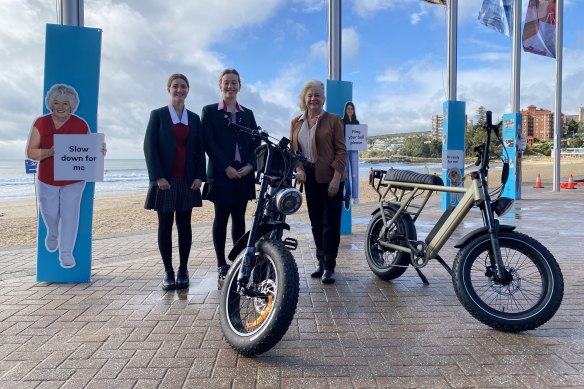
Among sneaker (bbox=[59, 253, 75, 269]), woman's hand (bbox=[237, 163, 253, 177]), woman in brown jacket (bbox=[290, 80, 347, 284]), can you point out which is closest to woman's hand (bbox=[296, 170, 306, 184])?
woman in brown jacket (bbox=[290, 80, 347, 284])

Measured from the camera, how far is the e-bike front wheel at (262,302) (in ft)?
9.21

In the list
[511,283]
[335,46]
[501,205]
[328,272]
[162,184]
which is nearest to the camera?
[511,283]

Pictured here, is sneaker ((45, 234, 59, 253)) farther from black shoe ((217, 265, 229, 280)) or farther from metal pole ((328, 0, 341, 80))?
metal pole ((328, 0, 341, 80))

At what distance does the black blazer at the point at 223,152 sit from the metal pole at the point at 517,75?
465 inches

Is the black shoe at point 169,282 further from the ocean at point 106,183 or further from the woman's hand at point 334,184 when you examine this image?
the ocean at point 106,183

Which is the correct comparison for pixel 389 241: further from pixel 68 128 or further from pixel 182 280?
pixel 68 128

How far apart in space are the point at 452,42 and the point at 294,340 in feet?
29.4

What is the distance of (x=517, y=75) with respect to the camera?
14.5 m

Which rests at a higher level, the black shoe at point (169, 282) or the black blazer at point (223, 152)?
the black blazer at point (223, 152)

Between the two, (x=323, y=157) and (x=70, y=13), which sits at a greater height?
(x=70, y=13)

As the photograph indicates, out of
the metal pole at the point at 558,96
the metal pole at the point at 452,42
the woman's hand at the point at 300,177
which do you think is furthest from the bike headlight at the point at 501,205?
the metal pole at the point at 558,96

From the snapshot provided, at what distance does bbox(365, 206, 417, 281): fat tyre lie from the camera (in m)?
4.55

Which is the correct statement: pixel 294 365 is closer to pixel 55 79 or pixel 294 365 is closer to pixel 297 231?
pixel 55 79

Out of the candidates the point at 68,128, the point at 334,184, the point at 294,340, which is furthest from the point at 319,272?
the point at 68,128
